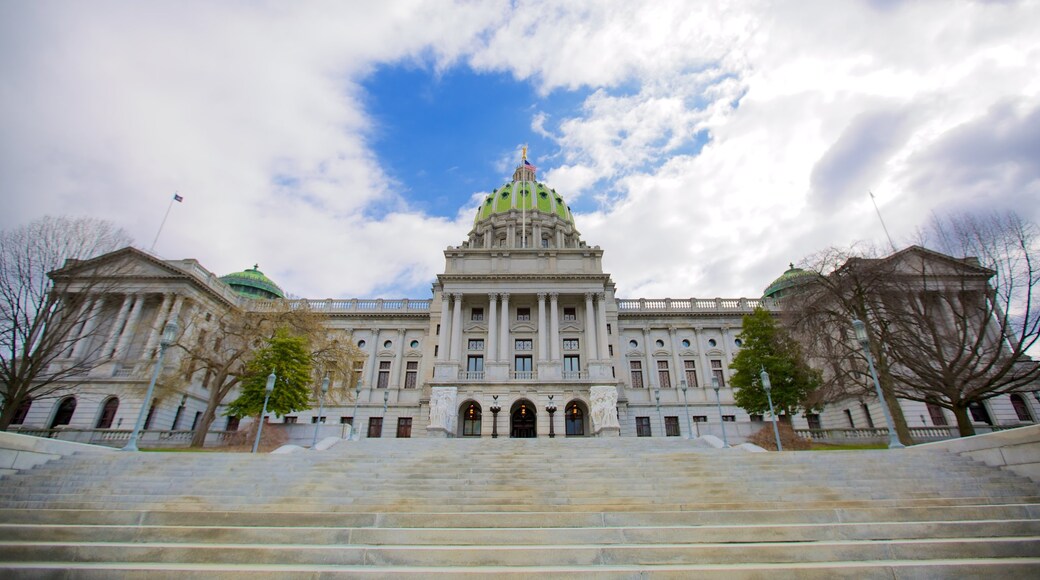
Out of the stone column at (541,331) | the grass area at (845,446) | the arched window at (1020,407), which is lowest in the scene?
the grass area at (845,446)

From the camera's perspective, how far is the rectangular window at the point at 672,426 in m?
40.0

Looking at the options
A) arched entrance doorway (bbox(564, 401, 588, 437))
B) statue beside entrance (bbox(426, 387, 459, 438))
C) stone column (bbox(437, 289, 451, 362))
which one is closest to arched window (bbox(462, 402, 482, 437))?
statue beside entrance (bbox(426, 387, 459, 438))

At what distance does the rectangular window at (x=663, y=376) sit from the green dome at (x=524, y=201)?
2785 centimetres

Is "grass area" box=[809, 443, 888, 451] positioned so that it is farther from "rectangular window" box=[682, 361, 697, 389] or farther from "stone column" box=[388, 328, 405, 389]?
"stone column" box=[388, 328, 405, 389]

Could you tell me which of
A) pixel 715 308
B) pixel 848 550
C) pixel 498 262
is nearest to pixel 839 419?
pixel 715 308

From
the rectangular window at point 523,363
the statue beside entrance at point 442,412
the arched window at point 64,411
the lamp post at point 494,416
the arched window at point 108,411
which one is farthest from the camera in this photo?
the rectangular window at point 523,363

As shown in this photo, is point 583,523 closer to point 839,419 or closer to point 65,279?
point 65,279

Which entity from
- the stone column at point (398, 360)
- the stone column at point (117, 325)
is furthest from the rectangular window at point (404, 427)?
the stone column at point (117, 325)

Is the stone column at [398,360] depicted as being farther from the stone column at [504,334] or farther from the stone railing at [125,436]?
the stone railing at [125,436]

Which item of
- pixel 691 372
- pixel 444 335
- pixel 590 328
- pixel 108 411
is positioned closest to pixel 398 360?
pixel 444 335

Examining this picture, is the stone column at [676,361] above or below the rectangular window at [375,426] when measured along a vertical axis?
above

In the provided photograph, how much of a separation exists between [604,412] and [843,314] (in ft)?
52.6

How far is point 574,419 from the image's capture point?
37.3 metres

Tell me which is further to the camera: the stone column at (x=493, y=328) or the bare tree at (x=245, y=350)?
the stone column at (x=493, y=328)
